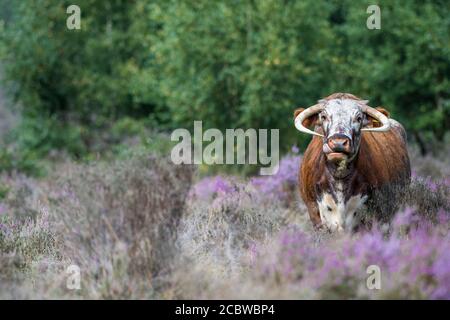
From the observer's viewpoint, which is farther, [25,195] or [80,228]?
[25,195]

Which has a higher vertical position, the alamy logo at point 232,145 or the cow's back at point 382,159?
the alamy logo at point 232,145

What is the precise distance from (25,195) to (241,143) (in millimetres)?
6509

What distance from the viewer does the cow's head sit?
7055 mm

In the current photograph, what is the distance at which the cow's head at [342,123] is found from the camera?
7055 millimetres

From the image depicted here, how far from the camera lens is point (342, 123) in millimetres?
7195

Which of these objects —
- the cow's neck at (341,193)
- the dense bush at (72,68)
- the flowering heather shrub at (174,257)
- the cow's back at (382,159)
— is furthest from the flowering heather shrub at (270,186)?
the dense bush at (72,68)

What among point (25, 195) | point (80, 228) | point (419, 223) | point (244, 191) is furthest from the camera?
point (25, 195)

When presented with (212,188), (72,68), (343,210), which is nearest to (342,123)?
(343,210)

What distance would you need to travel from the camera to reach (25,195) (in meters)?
11.9

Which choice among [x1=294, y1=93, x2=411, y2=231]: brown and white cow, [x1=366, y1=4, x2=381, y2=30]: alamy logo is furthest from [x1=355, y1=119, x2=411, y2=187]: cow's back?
[x1=366, y1=4, x2=381, y2=30]: alamy logo

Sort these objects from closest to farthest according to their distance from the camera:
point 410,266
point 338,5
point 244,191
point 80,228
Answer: point 410,266 < point 80,228 < point 244,191 < point 338,5

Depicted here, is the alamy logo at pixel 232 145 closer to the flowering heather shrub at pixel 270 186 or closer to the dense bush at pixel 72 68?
the dense bush at pixel 72 68

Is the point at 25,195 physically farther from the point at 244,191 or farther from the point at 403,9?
the point at 403,9

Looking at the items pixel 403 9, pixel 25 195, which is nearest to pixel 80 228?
pixel 25 195
